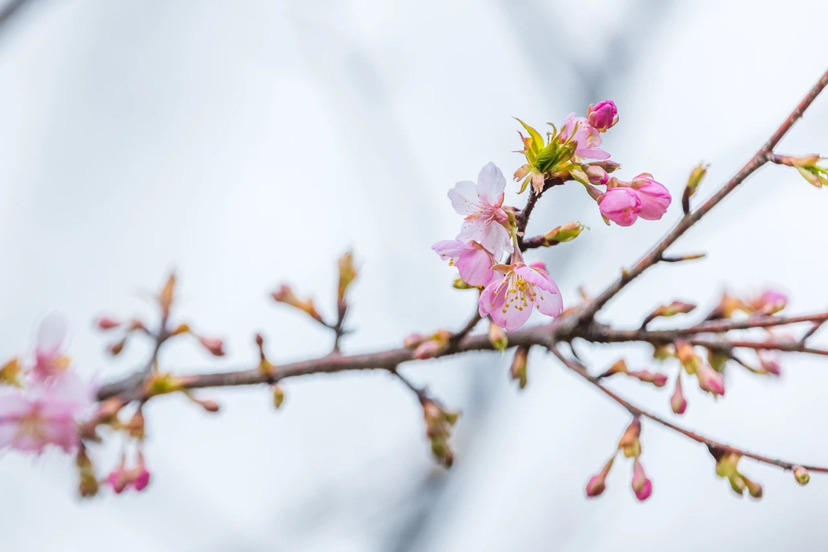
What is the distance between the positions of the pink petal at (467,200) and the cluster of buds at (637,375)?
45 cm

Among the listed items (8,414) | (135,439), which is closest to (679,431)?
(135,439)

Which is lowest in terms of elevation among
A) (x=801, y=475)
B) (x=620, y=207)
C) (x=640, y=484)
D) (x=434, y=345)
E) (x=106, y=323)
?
(x=640, y=484)

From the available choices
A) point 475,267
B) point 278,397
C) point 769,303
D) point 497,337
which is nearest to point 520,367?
point 497,337

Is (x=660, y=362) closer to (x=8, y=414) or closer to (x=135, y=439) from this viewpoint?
(x=135, y=439)

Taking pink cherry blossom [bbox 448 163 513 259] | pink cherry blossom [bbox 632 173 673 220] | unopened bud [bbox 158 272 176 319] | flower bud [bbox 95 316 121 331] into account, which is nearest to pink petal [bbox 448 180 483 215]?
pink cherry blossom [bbox 448 163 513 259]

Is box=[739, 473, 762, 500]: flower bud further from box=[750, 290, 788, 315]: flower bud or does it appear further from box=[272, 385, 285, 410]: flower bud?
box=[272, 385, 285, 410]: flower bud

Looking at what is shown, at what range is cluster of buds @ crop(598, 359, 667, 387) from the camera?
1209 millimetres

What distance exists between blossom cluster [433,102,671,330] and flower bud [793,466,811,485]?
1.51 ft

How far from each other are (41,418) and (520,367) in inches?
38.2

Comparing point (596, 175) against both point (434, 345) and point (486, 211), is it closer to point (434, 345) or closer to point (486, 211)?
point (486, 211)

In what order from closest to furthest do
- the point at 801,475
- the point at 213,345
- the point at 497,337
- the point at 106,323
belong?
the point at 801,475
the point at 497,337
the point at 213,345
the point at 106,323

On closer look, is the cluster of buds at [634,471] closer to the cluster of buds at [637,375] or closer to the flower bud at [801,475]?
the cluster of buds at [637,375]

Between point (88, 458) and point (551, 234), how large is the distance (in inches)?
41.6

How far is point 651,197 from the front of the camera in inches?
36.9
